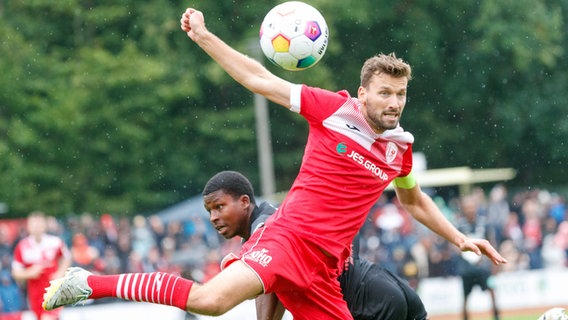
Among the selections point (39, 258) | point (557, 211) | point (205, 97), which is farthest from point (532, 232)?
point (205, 97)

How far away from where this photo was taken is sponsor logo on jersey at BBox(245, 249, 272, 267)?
267 inches

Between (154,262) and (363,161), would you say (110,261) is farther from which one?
(363,161)

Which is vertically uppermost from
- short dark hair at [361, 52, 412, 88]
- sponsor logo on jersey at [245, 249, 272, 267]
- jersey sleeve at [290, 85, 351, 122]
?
short dark hair at [361, 52, 412, 88]

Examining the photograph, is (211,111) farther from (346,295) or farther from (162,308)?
(346,295)

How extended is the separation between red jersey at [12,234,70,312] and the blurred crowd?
8.17 ft

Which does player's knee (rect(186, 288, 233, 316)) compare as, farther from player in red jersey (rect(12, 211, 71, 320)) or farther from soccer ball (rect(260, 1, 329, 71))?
player in red jersey (rect(12, 211, 71, 320))

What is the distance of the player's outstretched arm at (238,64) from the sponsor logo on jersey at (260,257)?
3.08 ft

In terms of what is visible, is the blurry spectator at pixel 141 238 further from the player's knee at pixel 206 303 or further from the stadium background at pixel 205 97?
the player's knee at pixel 206 303

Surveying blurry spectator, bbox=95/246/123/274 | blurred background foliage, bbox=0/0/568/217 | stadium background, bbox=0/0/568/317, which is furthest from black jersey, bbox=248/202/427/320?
blurred background foliage, bbox=0/0/568/217

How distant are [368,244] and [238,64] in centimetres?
1359

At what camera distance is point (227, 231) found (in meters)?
7.67

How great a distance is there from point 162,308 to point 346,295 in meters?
8.11

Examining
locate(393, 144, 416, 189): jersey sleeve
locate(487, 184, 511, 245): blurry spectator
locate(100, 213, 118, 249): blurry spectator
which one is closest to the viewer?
locate(393, 144, 416, 189): jersey sleeve

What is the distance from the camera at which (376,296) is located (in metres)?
7.77
